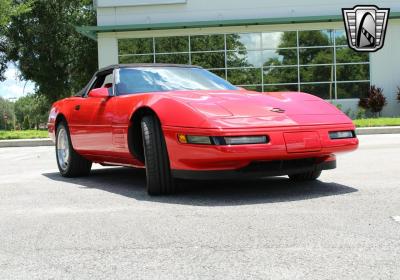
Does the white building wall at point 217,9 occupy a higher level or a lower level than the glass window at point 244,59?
higher

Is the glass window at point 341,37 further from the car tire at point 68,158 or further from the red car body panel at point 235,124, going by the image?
the red car body panel at point 235,124

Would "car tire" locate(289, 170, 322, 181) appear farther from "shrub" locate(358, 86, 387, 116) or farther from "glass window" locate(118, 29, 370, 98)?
"glass window" locate(118, 29, 370, 98)

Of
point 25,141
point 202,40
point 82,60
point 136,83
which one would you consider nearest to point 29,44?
point 82,60

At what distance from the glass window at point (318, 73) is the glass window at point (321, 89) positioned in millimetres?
242

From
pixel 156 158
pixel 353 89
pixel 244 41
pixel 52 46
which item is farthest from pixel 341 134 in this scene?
pixel 52 46

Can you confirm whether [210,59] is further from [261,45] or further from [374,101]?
[374,101]

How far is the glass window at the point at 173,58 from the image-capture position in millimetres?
25094

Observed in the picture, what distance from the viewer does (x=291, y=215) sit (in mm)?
4340

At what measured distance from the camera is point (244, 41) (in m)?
24.9

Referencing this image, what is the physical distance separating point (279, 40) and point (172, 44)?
4.60 m

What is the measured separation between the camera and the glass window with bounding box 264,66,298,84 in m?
24.7

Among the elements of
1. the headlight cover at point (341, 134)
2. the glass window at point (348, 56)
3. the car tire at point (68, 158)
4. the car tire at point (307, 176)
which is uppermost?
the glass window at point (348, 56)

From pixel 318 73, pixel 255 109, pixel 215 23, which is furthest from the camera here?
pixel 318 73

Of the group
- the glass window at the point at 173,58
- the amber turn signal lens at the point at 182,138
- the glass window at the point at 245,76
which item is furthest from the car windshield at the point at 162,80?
the glass window at the point at 173,58
